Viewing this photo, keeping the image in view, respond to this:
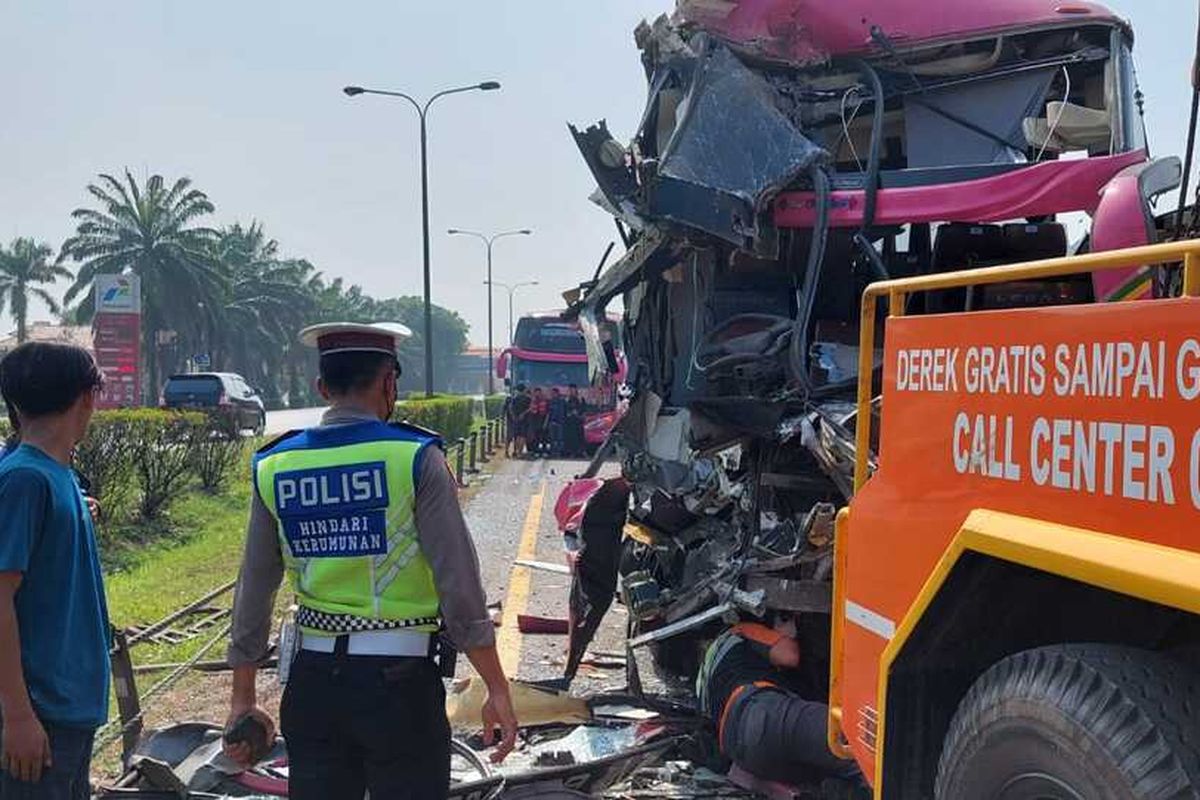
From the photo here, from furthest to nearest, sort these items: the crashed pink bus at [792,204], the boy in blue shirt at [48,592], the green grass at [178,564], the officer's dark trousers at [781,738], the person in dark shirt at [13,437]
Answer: the green grass at [178,564] → the crashed pink bus at [792,204] → the officer's dark trousers at [781,738] → the person in dark shirt at [13,437] → the boy in blue shirt at [48,592]

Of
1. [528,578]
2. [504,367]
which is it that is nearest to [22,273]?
[504,367]

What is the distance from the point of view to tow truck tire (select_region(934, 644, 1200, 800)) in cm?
187

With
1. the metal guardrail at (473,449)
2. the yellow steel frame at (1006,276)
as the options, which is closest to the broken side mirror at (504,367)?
the metal guardrail at (473,449)

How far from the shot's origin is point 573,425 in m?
23.9

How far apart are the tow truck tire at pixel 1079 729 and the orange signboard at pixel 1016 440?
0.27 m

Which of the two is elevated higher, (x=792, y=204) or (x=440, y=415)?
(x=792, y=204)

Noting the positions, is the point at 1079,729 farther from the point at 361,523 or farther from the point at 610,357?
the point at 610,357

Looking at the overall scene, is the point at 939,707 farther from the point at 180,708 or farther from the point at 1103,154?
the point at 180,708

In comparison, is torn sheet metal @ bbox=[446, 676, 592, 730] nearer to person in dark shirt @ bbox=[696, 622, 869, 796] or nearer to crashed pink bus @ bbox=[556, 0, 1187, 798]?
crashed pink bus @ bbox=[556, 0, 1187, 798]

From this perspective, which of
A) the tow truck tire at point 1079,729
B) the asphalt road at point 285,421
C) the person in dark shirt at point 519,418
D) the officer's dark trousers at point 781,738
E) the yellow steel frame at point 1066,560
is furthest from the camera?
the asphalt road at point 285,421

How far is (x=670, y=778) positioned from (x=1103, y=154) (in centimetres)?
343

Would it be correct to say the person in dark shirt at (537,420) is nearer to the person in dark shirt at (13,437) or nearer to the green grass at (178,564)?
the green grass at (178,564)

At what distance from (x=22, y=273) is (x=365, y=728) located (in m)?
56.1

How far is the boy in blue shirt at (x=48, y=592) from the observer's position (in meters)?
2.67
